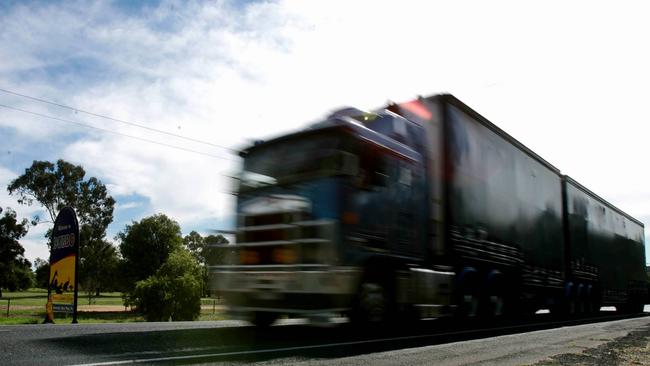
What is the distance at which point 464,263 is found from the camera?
1062cm

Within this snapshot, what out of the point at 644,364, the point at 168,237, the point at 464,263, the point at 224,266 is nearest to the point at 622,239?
the point at 464,263

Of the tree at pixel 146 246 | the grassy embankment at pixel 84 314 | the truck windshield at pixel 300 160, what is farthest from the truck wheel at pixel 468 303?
the tree at pixel 146 246

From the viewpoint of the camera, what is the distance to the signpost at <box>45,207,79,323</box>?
1348 centimetres

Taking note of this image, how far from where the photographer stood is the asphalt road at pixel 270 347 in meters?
5.18

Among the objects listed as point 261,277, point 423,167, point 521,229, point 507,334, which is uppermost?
point 423,167

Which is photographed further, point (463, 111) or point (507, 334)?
point (463, 111)

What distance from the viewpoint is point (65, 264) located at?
45.3ft

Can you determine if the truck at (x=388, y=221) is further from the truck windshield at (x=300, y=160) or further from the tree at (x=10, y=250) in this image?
the tree at (x=10, y=250)

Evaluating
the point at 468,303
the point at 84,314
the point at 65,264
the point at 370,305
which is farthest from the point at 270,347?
the point at 84,314

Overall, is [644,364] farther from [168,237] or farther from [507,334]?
[168,237]

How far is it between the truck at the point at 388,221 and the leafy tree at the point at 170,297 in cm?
3039

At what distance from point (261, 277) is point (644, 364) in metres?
5.01

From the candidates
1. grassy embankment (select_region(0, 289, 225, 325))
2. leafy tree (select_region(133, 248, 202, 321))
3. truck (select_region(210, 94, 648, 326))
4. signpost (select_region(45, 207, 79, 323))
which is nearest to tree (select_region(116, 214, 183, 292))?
grassy embankment (select_region(0, 289, 225, 325))

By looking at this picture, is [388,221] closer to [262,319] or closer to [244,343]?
[262,319]
